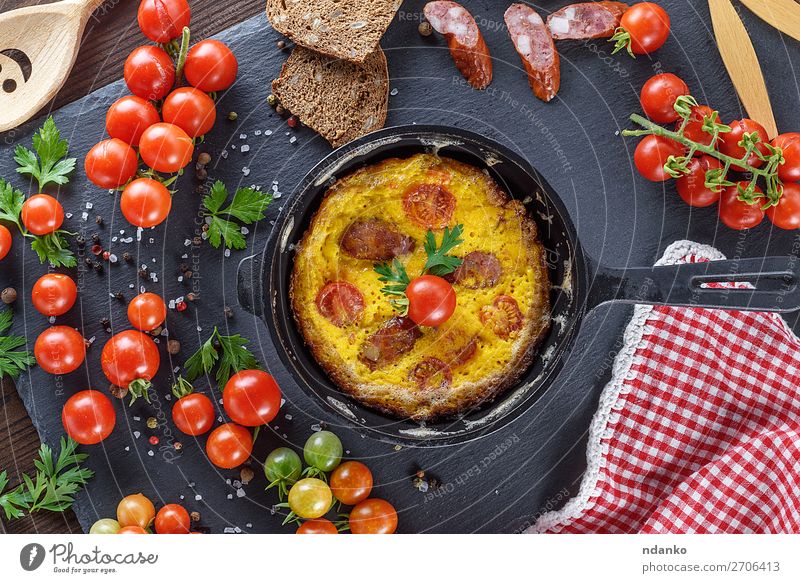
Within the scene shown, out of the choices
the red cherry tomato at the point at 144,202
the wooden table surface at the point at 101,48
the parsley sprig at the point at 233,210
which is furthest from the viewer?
the wooden table surface at the point at 101,48

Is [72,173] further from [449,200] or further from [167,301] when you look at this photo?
[449,200]

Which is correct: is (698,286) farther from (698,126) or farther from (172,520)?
(172,520)

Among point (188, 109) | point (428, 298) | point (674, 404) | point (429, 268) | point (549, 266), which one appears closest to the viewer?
point (428, 298)

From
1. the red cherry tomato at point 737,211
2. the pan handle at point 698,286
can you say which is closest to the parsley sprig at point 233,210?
the pan handle at point 698,286

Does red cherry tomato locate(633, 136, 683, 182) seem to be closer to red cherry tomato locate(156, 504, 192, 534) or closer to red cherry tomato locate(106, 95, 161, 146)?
red cherry tomato locate(106, 95, 161, 146)

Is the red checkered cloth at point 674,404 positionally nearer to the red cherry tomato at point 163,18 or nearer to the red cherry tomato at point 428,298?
the red cherry tomato at point 428,298

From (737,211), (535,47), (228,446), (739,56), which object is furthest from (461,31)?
(228,446)

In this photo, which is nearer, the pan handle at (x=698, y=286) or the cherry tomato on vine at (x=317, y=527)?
the pan handle at (x=698, y=286)
